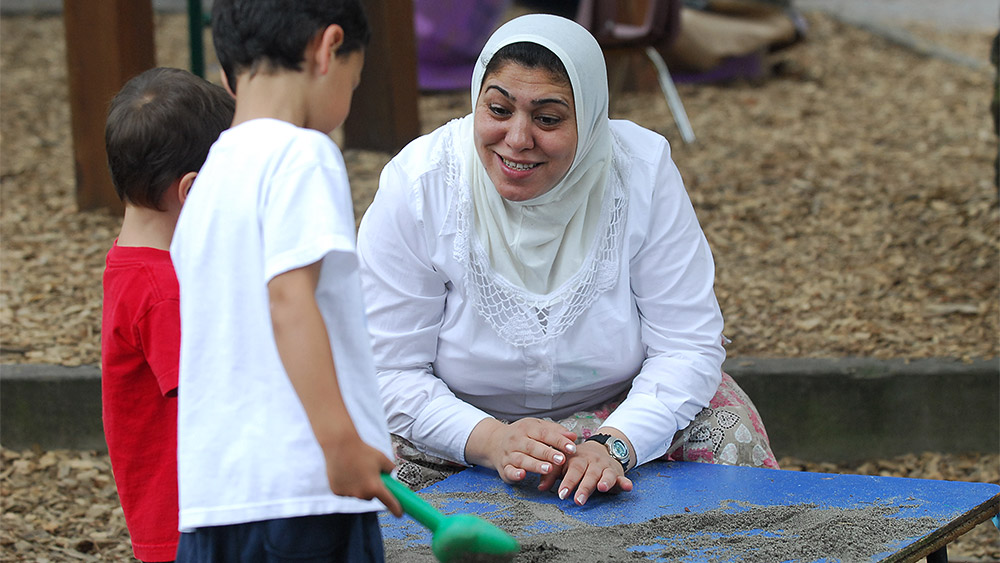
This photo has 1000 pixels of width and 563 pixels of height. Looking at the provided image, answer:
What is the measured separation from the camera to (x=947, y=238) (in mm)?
4848

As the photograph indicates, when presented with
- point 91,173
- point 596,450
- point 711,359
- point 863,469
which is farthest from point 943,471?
point 91,173

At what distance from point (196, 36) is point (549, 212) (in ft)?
8.65

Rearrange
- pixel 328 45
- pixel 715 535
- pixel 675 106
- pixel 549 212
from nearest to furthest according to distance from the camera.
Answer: pixel 328 45
pixel 715 535
pixel 549 212
pixel 675 106

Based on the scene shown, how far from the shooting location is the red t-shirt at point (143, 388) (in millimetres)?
1908

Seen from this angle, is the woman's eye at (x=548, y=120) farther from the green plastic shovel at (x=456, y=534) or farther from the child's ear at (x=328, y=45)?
the green plastic shovel at (x=456, y=534)

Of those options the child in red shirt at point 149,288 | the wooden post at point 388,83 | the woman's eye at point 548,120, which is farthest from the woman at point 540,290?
the wooden post at point 388,83

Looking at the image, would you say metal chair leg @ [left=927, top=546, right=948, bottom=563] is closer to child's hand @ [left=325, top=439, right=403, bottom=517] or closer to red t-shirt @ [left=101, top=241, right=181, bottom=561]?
child's hand @ [left=325, top=439, right=403, bottom=517]

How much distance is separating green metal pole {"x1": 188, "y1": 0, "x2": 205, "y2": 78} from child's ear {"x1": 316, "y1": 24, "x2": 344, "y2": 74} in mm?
3186

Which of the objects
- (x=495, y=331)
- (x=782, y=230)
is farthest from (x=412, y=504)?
(x=782, y=230)

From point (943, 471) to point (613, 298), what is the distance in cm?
162


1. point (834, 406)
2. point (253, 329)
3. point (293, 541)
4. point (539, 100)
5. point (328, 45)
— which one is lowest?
point (834, 406)

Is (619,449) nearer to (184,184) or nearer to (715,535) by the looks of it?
(715,535)

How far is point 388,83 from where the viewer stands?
17.7 ft

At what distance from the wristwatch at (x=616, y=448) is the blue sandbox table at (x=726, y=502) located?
0.06m
